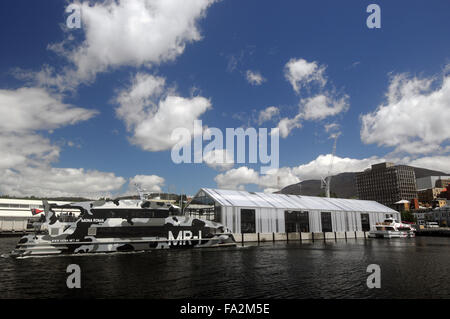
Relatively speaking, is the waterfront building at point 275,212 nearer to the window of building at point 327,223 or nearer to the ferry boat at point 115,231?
the window of building at point 327,223

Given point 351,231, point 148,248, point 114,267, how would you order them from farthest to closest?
point 351,231 < point 148,248 < point 114,267

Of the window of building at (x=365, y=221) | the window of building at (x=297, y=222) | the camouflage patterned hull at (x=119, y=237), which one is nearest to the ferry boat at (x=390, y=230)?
the window of building at (x=365, y=221)

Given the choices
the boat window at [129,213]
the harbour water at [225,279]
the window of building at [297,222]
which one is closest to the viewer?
the harbour water at [225,279]

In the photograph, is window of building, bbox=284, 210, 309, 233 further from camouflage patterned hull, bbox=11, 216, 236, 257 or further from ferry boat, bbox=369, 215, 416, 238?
camouflage patterned hull, bbox=11, 216, 236, 257

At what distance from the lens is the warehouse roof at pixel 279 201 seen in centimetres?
5478

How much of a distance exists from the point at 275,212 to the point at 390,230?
3307cm

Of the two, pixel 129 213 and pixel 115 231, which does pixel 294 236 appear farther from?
pixel 115 231

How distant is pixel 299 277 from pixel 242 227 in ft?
122

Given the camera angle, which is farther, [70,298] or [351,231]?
[351,231]

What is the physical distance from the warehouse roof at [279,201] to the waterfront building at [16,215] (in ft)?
239

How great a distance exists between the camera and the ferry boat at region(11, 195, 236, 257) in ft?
110
